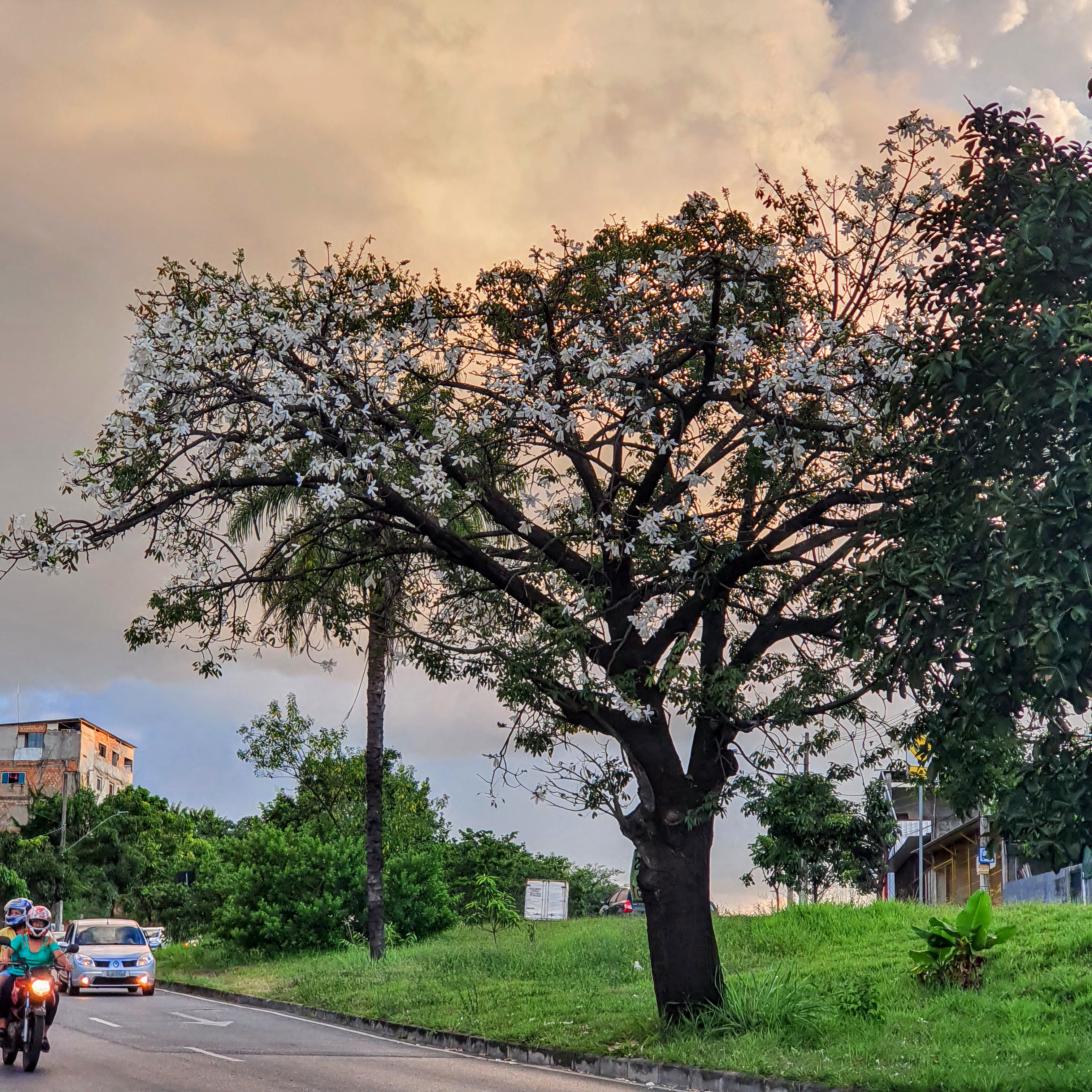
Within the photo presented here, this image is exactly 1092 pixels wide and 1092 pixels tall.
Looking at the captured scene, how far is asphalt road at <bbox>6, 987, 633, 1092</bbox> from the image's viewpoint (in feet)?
40.9

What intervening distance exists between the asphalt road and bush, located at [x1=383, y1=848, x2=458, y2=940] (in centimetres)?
1399

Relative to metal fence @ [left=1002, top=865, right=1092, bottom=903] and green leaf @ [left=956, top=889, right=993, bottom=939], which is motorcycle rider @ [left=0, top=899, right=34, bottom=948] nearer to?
green leaf @ [left=956, top=889, right=993, bottom=939]

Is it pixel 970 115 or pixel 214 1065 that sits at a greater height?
pixel 970 115

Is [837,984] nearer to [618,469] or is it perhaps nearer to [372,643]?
[618,469]

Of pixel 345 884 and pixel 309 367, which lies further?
pixel 345 884

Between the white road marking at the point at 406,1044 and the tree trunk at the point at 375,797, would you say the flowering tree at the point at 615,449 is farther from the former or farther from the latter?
the tree trunk at the point at 375,797

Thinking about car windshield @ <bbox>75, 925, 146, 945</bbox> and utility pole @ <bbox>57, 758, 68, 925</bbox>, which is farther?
utility pole @ <bbox>57, 758, 68, 925</bbox>

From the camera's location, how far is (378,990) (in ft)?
75.4

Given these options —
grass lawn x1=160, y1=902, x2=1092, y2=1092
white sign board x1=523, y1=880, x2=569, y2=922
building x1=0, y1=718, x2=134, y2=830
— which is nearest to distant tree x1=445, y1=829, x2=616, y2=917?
white sign board x1=523, y1=880, x2=569, y2=922

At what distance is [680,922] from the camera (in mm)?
15539

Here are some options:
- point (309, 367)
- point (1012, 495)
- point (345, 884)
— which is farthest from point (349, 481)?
point (345, 884)

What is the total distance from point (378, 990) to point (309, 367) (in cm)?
1274

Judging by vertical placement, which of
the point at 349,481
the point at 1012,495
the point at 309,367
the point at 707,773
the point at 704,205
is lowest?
the point at 707,773

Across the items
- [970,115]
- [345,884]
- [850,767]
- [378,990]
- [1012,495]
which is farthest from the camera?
[345,884]
